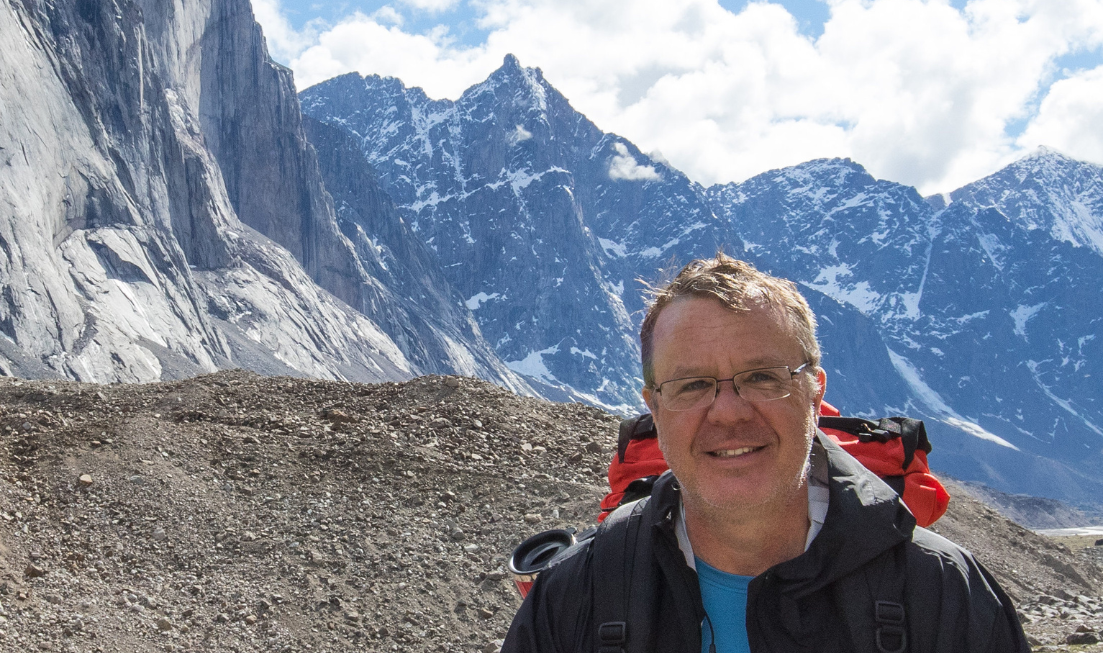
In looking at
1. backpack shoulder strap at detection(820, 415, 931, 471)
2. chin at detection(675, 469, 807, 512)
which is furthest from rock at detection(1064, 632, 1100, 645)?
chin at detection(675, 469, 807, 512)

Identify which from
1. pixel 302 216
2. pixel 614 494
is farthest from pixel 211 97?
pixel 614 494

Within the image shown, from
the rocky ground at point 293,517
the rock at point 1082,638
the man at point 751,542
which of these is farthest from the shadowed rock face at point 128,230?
the man at point 751,542

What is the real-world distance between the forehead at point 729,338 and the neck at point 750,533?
45cm

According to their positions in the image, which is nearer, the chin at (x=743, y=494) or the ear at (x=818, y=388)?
the chin at (x=743, y=494)

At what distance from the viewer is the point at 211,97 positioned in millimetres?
165000

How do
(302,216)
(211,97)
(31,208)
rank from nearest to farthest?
1. (31,208)
2. (211,97)
3. (302,216)

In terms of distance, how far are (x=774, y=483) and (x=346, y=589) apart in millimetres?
8961

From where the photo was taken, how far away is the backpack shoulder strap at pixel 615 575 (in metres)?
2.70

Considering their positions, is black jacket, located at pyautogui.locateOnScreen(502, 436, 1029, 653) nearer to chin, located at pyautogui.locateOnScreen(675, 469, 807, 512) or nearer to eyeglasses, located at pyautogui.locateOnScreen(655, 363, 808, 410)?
chin, located at pyautogui.locateOnScreen(675, 469, 807, 512)

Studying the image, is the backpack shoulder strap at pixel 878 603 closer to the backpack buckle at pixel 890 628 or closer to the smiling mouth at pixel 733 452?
the backpack buckle at pixel 890 628

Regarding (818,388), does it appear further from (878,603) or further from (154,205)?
(154,205)

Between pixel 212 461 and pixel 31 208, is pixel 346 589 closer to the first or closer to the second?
pixel 212 461

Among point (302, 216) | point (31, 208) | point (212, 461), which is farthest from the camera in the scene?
point (302, 216)

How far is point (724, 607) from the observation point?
9.41 feet
